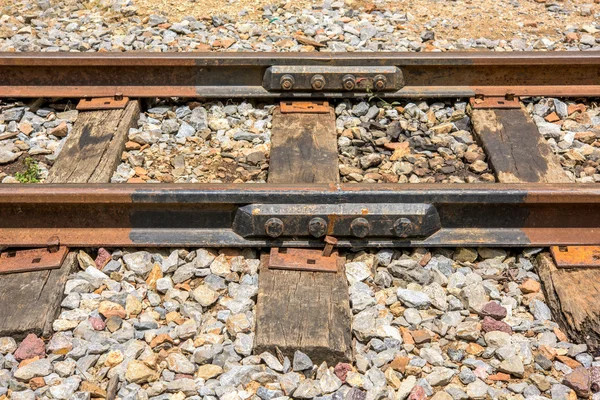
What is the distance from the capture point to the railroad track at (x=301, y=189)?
3350 millimetres

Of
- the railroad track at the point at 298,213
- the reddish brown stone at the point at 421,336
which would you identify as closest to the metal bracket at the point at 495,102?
the railroad track at the point at 298,213

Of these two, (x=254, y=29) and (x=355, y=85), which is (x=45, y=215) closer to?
(x=355, y=85)

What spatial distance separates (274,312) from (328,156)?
1.46m

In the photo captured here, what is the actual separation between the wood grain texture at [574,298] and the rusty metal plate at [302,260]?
3.42ft

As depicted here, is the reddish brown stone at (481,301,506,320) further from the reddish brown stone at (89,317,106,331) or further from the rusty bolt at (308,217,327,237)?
the reddish brown stone at (89,317,106,331)

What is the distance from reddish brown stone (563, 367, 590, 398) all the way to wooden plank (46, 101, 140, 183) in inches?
108

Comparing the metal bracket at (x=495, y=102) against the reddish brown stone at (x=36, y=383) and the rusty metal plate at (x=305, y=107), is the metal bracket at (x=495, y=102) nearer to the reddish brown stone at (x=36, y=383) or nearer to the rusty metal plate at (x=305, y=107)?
the rusty metal plate at (x=305, y=107)

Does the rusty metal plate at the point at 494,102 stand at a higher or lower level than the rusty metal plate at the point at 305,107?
higher

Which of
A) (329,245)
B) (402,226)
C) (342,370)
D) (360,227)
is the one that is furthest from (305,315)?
(402,226)

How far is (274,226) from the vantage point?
132 inches

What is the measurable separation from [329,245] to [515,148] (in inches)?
67.0

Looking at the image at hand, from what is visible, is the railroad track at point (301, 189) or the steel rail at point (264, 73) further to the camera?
the steel rail at point (264, 73)

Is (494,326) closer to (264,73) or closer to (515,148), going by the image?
(515,148)

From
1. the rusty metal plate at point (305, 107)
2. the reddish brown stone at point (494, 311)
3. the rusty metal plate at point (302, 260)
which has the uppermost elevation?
the reddish brown stone at point (494, 311)
